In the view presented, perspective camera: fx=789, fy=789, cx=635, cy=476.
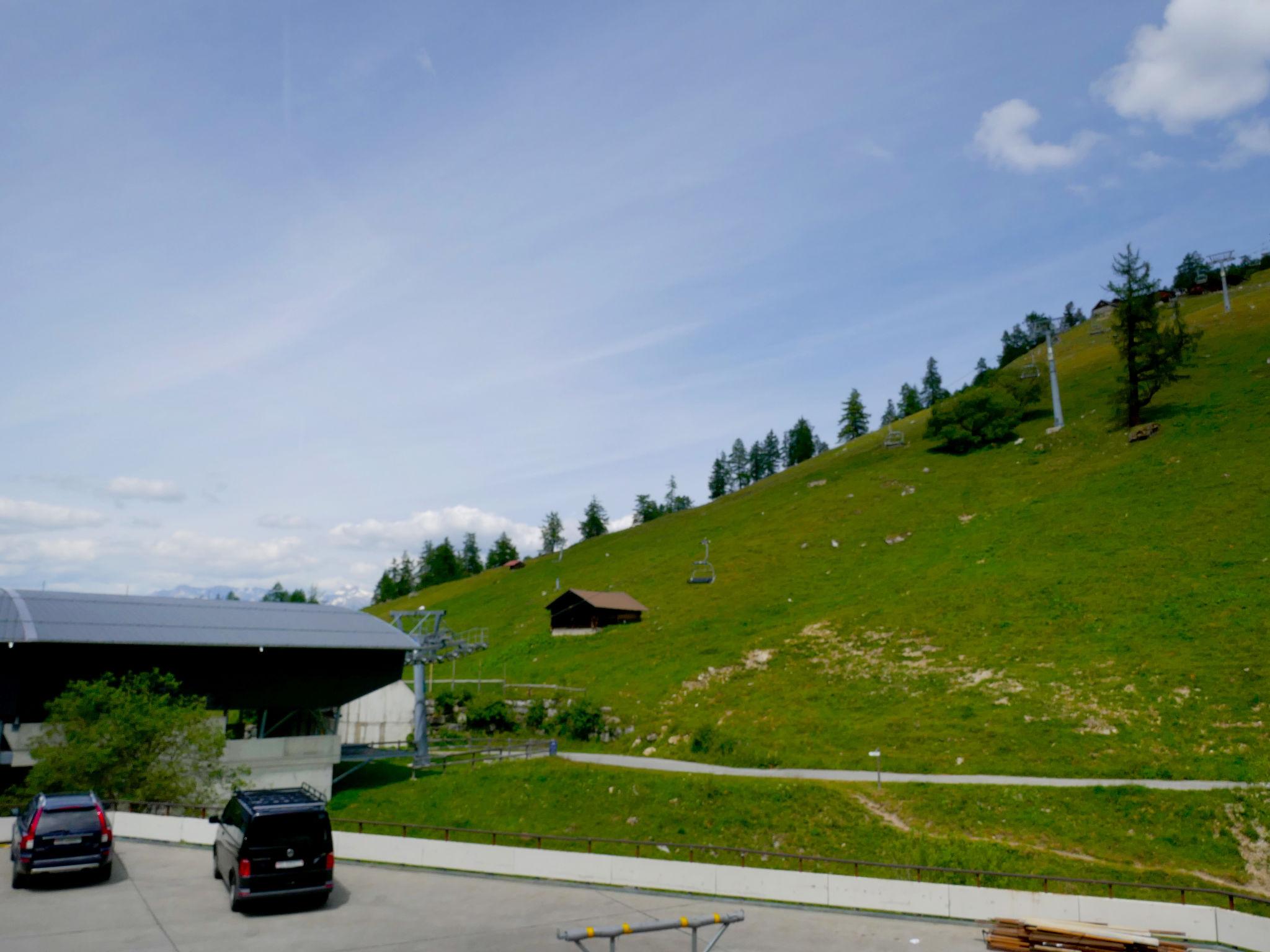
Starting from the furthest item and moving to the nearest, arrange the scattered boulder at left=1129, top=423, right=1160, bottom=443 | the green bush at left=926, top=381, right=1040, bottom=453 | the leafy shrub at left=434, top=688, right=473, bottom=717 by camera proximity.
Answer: the green bush at left=926, top=381, right=1040, bottom=453 < the scattered boulder at left=1129, top=423, right=1160, bottom=443 < the leafy shrub at left=434, top=688, right=473, bottom=717

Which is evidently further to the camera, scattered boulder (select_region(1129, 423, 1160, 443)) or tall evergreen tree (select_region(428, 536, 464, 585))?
tall evergreen tree (select_region(428, 536, 464, 585))

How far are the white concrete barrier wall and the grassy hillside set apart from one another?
70.3 feet

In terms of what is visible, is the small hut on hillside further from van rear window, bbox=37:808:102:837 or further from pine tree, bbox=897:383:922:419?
pine tree, bbox=897:383:922:419

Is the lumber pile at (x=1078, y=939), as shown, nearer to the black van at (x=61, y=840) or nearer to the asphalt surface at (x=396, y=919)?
the asphalt surface at (x=396, y=919)

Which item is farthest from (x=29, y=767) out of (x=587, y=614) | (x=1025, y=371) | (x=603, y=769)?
(x=1025, y=371)

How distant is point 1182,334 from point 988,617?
5278 cm

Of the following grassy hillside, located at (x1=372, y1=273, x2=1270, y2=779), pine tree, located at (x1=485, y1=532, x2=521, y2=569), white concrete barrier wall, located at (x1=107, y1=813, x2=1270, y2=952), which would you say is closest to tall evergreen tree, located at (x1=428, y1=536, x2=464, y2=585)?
pine tree, located at (x1=485, y1=532, x2=521, y2=569)

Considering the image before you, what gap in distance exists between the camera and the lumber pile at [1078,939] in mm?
15516

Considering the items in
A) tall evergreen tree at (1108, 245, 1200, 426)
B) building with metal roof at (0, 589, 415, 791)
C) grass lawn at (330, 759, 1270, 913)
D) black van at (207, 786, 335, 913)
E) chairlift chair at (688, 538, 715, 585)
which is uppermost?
tall evergreen tree at (1108, 245, 1200, 426)

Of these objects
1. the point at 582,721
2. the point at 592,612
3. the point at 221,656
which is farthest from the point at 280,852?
the point at 592,612

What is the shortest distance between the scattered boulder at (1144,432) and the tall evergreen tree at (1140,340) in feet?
8.94

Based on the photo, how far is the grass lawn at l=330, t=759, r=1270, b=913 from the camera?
2950 centimetres

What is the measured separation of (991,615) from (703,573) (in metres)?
39.1

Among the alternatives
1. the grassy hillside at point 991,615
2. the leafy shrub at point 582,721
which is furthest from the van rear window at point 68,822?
the leafy shrub at point 582,721
